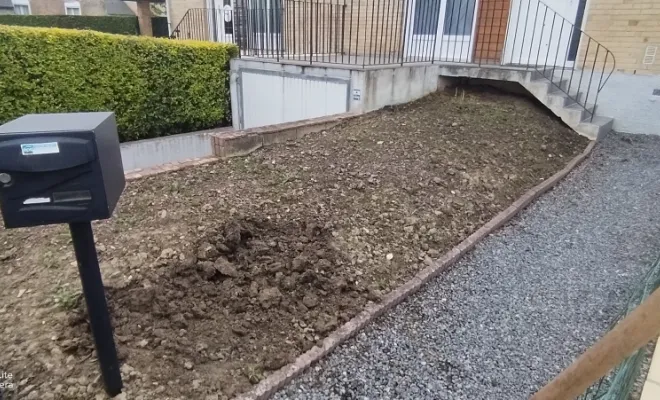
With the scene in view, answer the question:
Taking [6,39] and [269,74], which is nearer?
[6,39]

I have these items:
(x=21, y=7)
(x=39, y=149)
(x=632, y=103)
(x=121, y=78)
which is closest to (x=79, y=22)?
(x=21, y=7)

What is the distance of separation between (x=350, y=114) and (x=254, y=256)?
147 inches

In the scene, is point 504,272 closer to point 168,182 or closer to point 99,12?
point 168,182

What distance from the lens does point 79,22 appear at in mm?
17062

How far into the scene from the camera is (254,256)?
3162 millimetres

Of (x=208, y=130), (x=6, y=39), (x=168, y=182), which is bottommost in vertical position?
(x=208, y=130)

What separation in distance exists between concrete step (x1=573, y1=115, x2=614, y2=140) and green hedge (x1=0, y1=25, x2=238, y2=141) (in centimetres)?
671

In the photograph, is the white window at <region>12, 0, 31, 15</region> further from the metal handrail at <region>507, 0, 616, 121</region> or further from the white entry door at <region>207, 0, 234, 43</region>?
the metal handrail at <region>507, 0, 616, 121</region>

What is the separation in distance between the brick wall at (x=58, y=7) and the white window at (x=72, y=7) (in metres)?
0.16

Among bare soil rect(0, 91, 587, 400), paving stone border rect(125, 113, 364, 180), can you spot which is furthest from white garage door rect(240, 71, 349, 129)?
bare soil rect(0, 91, 587, 400)

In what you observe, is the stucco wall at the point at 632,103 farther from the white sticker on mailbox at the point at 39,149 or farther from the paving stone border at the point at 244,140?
the white sticker on mailbox at the point at 39,149

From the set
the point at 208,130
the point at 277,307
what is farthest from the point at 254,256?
the point at 208,130

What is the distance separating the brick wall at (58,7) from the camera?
74.8 ft

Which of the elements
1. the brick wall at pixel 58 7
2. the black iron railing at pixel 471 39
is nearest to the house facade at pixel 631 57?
the black iron railing at pixel 471 39
